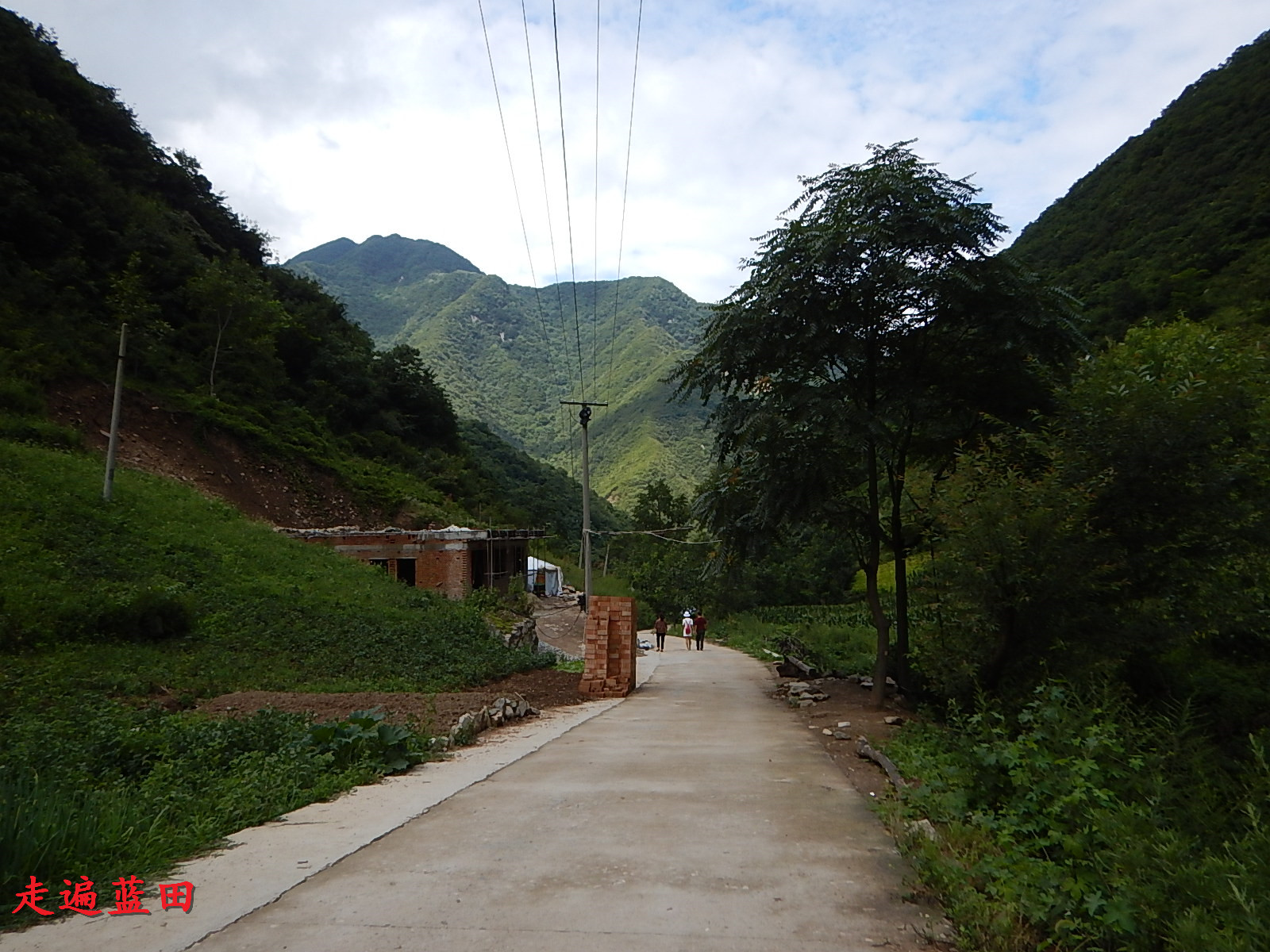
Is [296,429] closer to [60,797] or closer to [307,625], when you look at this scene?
[307,625]

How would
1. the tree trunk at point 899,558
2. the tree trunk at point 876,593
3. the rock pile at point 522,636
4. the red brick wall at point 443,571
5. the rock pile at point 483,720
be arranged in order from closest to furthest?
the rock pile at point 483,720
the tree trunk at point 876,593
the tree trunk at point 899,558
the rock pile at point 522,636
the red brick wall at point 443,571

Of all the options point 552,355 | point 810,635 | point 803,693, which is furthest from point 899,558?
point 552,355

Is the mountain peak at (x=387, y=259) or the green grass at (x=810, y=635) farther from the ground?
the mountain peak at (x=387, y=259)

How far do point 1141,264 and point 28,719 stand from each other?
2169 inches

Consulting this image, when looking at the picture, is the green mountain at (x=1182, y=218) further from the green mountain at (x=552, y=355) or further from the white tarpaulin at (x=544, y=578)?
the green mountain at (x=552, y=355)

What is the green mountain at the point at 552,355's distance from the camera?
86.2 metres

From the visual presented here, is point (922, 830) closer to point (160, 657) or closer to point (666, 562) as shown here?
point (160, 657)

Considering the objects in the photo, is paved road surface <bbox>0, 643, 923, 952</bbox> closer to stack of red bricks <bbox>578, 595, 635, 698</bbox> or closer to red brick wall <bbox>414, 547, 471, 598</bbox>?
stack of red bricks <bbox>578, 595, 635, 698</bbox>

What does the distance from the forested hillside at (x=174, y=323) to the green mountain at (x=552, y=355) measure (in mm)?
18384

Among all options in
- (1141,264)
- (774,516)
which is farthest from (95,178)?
(1141,264)

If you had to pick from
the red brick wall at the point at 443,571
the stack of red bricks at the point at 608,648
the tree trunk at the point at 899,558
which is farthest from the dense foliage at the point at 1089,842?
the red brick wall at the point at 443,571

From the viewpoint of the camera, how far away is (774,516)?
44.0 ft

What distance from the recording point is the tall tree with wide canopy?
464 inches

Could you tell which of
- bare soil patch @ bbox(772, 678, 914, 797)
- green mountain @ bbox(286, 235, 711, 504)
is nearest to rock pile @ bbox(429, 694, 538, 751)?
bare soil patch @ bbox(772, 678, 914, 797)
